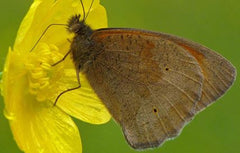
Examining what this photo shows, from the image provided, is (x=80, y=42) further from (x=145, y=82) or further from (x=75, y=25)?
(x=145, y=82)

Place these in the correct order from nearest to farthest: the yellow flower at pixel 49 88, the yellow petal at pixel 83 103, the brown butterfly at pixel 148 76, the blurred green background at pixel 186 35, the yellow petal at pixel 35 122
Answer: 1. the yellow petal at pixel 35 122
2. the yellow flower at pixel 49 88
3. the brown butterfly at pixel 148 76
4. the yellow petal at pixel 83 103
5. the blurred green background at pixel 186 35

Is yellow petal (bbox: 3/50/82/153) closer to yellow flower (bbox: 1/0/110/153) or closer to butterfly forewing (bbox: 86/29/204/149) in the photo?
yellow flower (bbox: 1/0/110/153)

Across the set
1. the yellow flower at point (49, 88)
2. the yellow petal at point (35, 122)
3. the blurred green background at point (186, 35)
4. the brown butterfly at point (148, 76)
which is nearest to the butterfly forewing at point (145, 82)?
the brown butterfly at point (148, 76)

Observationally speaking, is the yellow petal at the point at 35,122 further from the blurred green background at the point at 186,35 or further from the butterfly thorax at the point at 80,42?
the blurred green background at the point at 186,35

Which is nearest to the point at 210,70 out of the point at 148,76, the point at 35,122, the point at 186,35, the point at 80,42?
the point at 148,76

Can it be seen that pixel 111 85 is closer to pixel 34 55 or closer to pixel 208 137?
pixel 34 55

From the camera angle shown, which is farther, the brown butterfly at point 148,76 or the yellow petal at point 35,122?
the brown butterfly at point 148,76

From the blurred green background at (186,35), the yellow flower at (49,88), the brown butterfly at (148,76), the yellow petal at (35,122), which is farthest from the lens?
the blurred green background at (186,35)

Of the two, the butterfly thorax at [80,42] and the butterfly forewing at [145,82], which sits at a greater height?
the butterfly thorax at [80,42]
